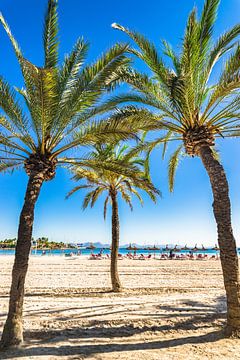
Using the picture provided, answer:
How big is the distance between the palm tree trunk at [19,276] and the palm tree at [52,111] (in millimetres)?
21

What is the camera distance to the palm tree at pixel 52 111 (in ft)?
20.6

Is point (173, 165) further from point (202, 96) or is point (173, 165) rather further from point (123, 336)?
point (123, 336)

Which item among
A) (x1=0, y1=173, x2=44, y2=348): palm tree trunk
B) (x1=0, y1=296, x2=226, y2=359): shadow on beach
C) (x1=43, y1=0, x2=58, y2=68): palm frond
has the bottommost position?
(x1=0, y1=296, x2=226, y2=359): shadow on beach

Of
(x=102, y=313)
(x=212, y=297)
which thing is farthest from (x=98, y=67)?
(x=212, y=297)

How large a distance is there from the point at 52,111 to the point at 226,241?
5397 mm

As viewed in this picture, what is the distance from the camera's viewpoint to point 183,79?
22.6 ft

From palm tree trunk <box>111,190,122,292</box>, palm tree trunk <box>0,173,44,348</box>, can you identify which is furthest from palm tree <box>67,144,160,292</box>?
palm tree trunk <box>0,173,44,348</box>

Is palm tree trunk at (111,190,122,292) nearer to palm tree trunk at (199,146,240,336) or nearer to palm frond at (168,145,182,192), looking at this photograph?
palm frond at (168,145,182,192)

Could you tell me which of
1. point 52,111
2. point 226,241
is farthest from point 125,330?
point 52,111

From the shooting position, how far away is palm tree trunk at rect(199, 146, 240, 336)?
6.34 metres

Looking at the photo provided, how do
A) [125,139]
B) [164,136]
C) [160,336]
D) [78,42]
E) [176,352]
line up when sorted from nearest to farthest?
[176,352]
[160,336]
[78,42]
[125,139]
[164,136]

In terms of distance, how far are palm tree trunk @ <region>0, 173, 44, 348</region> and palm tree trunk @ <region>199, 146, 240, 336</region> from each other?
4.58 m

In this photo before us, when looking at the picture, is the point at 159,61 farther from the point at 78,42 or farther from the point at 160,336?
the point at 160,336

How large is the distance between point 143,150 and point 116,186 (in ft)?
15.2
